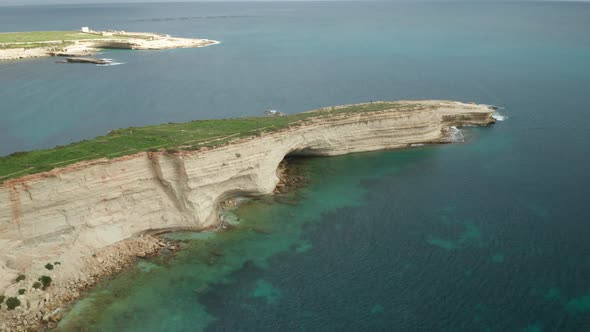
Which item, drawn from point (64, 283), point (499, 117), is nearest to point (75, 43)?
point (499, 117)

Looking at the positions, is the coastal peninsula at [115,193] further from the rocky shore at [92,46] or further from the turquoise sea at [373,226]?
the rocky shore at [92,46]

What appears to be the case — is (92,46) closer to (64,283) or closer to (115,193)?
(115,193)

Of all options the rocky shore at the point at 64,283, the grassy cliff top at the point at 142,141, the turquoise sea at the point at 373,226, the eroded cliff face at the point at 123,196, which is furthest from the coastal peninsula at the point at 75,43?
the rocky shore at the point at 64,283

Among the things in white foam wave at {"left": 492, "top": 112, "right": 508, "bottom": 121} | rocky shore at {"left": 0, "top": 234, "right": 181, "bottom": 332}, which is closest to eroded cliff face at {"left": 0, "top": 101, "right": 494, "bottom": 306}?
rocky shore at {"left": 0, "top": 234, "right": 181, "bottom": 332}

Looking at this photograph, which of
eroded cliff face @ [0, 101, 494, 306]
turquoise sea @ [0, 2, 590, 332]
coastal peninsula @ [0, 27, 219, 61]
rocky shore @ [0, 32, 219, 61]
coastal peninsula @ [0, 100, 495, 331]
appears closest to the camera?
turquoise sea @ [0, 2, 590, 332]

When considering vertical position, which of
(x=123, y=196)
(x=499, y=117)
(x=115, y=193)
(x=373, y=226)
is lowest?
(x=373, y=226)

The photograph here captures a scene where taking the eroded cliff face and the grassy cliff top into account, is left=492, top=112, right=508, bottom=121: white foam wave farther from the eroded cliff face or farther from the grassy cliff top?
the eroded cliff face
